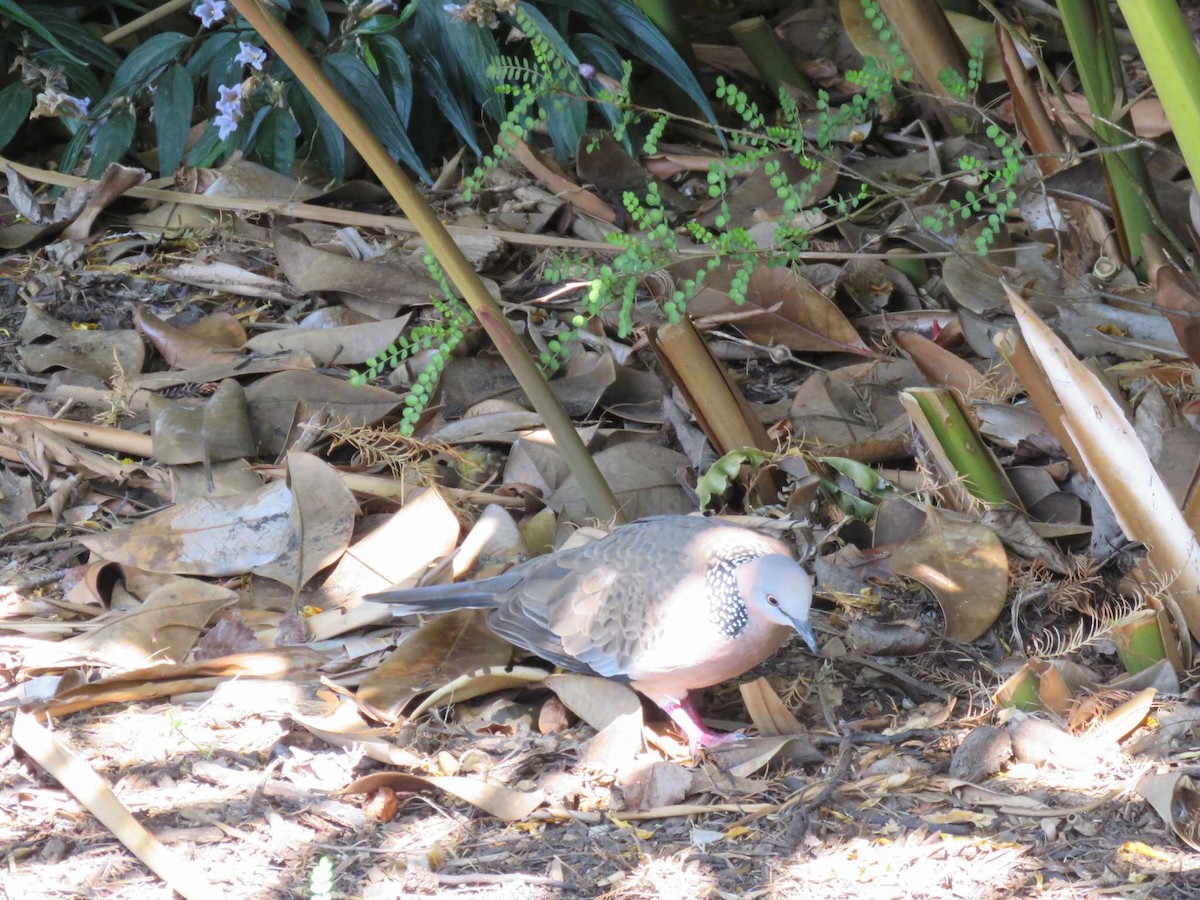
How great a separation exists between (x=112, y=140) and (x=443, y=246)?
2.54 meters

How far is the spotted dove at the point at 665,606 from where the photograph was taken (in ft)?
8.97

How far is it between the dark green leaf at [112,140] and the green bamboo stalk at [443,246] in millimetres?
2204

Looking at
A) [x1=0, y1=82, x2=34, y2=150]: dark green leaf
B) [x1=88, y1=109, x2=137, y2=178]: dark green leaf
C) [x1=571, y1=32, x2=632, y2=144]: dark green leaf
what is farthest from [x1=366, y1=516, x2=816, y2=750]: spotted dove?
[x1=0, y1=82, x2=34, y2=150]: dark green leaf

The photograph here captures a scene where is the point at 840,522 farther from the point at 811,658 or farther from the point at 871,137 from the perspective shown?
the point at 871,137

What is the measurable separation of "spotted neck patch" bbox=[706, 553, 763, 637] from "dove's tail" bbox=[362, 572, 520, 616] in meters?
0.58

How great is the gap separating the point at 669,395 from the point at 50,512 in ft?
6.42

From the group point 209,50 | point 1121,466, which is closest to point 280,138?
point 209,50

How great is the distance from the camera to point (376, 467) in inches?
149

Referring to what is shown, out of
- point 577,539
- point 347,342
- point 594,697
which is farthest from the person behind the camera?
point 347,342

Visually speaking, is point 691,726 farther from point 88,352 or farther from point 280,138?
point 280,138

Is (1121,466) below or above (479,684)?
below

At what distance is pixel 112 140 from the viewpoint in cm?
488

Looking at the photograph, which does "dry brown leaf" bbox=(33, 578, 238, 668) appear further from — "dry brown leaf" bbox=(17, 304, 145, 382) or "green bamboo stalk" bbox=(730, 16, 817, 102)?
"green bamboo stalk" bbox=(730, 16, 817, 102)

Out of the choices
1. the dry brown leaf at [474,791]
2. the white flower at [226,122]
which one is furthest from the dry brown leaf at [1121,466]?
the white flower at [226,122]
